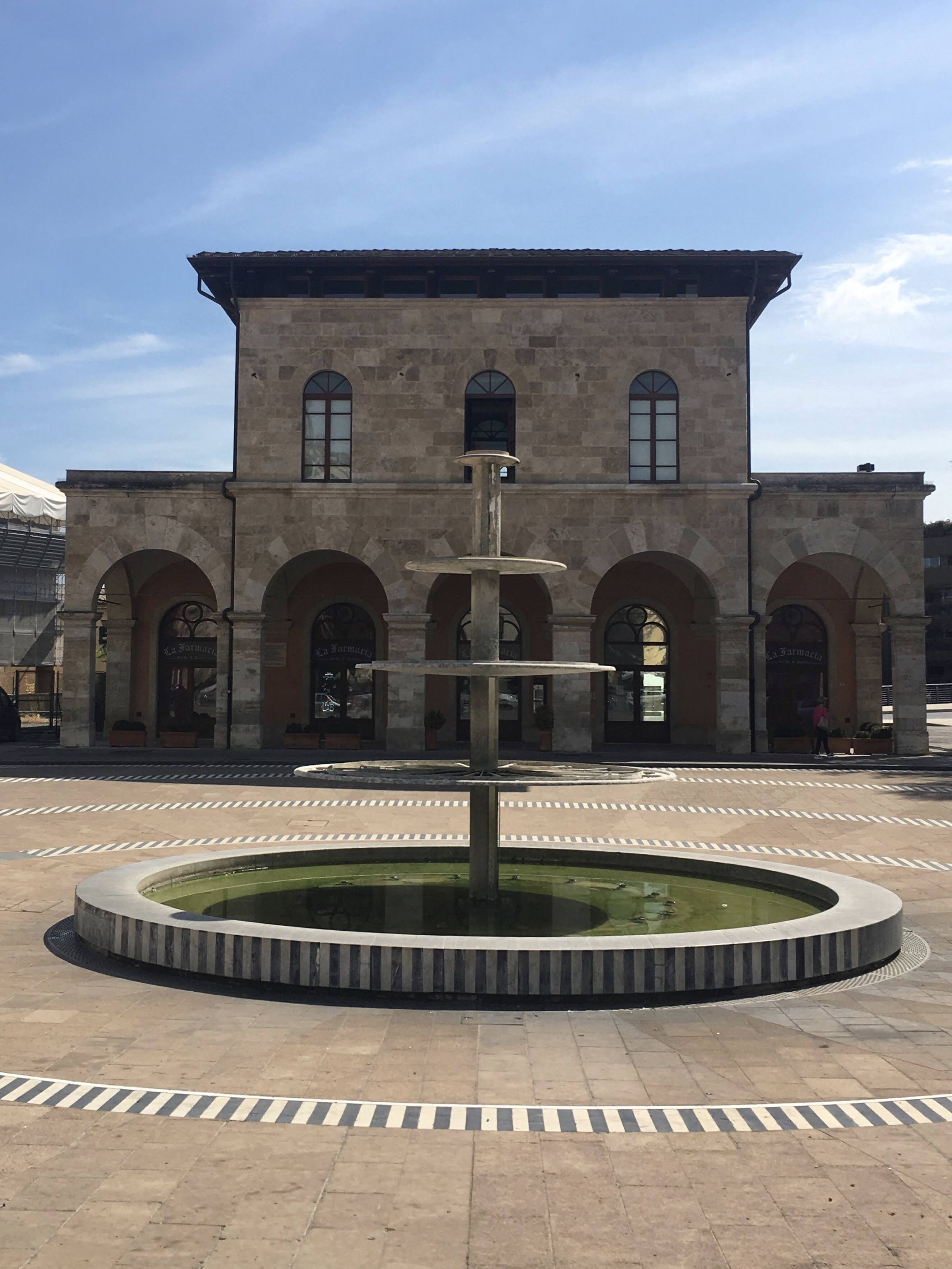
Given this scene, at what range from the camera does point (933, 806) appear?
19.8m

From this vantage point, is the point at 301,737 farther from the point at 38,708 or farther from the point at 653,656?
the point at 38,708

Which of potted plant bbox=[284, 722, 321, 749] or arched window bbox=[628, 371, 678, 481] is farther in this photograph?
potted plant bbox=[284, 722, 321, 749]

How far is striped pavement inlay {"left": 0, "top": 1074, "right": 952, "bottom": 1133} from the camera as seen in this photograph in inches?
234

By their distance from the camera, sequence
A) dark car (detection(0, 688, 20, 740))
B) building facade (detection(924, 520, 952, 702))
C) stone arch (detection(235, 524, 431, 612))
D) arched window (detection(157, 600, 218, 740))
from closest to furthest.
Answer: stone arch (detection(235, 524, 431, 612)), dark car (detection(0, 688, 20, 740)), arched window (detection(157, 600, 218, 740)), building facade (detection(924, 520, 952, 702))

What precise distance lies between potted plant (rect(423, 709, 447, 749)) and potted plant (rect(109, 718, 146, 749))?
7119 mm

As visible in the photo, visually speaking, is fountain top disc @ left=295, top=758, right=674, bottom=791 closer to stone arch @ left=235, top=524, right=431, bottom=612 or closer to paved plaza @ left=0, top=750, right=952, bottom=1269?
paved plaza @ left=0, top=750, right=952, bottom=1269

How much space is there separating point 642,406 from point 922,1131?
985 inches

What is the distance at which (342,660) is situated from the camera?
108 ft

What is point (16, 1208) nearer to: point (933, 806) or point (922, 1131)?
point (922, 1131)

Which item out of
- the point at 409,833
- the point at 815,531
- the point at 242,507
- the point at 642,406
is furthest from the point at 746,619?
the point at 409,833

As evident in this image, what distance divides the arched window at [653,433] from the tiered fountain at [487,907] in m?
16.7

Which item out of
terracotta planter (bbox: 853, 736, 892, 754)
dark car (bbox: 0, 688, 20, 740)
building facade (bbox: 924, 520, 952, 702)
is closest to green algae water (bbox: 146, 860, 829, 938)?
terracotta planter (bbox: 853, 736, 892, 754)

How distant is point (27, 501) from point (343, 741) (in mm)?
22697

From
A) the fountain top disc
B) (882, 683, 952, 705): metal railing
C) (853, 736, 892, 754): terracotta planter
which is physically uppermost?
(882, 683, 952, 705): metal railing
